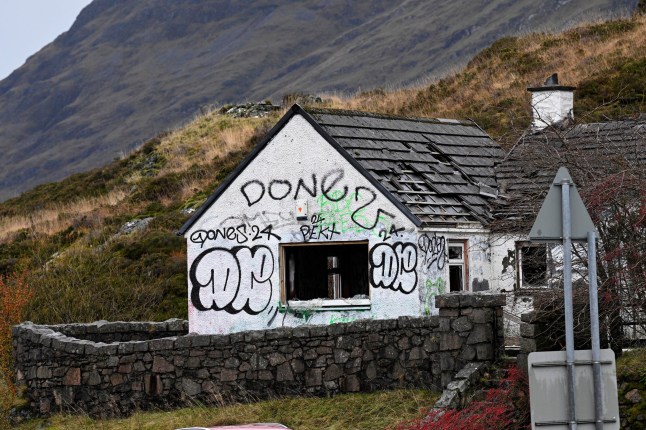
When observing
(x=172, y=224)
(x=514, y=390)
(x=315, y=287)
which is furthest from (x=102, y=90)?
(x=514, y=390)

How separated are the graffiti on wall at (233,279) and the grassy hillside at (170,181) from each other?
5569 millimetres

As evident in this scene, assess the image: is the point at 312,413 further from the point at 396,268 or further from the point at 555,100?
the point at 555,100

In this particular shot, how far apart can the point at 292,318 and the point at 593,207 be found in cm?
835

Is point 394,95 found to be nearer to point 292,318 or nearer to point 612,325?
point 292,318

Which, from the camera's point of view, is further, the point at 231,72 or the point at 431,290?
the point at 231,72

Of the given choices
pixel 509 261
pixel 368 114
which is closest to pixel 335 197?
pixel 368 114

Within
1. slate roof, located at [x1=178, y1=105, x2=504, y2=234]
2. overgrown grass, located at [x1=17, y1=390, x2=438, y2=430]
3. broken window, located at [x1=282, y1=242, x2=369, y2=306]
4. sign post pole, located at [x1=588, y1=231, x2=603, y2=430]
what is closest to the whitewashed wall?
→ slate roof, located at [x1=178, y1=105, x2=504, y2=234]

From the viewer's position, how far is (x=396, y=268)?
21.5 m

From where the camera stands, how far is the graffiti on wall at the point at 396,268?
2145cm

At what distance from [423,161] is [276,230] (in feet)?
10.6

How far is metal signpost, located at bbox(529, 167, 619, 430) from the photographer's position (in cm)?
945

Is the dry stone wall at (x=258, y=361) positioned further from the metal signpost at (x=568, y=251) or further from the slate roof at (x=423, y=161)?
the metal signpost at (x=568, y=251)

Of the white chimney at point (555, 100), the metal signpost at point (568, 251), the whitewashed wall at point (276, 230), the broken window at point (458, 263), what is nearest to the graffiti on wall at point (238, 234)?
the whitewashed wall at point (276, 230)

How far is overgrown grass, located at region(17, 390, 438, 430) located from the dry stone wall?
30 cm
